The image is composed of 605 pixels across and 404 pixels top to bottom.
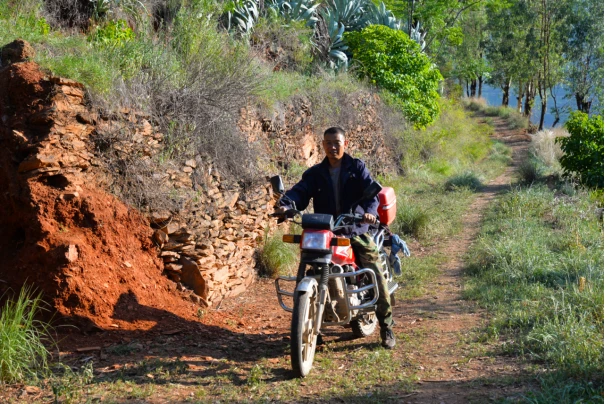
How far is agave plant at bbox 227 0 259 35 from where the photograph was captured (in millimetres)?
13594

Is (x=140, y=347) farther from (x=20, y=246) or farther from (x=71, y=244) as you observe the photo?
(x=20, y=246)

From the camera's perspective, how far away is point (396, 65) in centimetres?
1927

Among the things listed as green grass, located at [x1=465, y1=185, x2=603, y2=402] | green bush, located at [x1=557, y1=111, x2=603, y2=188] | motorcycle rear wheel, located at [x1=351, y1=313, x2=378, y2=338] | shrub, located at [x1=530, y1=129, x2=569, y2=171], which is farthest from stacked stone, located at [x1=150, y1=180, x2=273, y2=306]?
shrub, located at [x1=530, y1=129, x2=569, y2=171]

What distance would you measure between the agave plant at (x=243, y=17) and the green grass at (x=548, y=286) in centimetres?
646

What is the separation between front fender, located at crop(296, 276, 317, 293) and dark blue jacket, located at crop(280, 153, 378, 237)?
0.84 meters

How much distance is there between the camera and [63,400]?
446 cm

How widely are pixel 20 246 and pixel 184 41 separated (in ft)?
15.3

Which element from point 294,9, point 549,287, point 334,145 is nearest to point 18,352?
point 334,145

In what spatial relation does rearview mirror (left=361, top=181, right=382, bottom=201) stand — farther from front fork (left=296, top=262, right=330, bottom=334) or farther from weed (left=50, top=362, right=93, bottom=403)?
weed (left=50, top=362, right=93, bottom=403)

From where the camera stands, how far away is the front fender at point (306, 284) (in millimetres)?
4970

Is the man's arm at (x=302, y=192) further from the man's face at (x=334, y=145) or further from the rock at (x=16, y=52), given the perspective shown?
the rock at (x=16, y=52)

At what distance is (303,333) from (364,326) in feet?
4.44

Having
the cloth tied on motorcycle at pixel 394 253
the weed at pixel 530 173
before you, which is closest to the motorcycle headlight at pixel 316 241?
the cloth tied on motorcycle at pixel 394 253

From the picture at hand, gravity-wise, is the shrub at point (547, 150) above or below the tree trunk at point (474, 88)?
below
